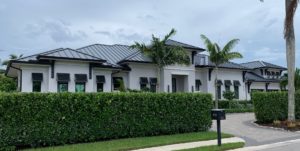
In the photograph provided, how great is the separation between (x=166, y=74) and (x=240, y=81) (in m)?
12.6

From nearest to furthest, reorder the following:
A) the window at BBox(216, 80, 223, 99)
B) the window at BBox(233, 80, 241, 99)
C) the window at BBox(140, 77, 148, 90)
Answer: the window at BBox(140, 77, 148, 90) < the window at BBox(216, 80, 223, 99) < the window at BBox(233, 80, 241, 99)

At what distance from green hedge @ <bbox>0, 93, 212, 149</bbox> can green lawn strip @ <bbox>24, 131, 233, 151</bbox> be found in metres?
0.58

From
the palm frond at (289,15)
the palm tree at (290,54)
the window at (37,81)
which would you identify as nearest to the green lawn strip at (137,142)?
the palm tree at (290,54)

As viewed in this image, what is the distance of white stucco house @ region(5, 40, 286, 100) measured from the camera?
2606 centimetres

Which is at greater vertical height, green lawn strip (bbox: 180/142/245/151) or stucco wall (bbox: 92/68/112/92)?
stucco wall (bbox: 92/68/112/92)

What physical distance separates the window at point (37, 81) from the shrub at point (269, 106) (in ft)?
51.1

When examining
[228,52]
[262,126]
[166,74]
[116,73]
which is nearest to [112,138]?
[262,126]

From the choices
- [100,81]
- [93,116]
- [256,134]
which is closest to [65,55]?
[100,81]

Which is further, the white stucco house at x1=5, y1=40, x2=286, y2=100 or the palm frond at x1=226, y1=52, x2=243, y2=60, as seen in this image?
the palm frond at x1=226, y1=52, x2=243, y2=60

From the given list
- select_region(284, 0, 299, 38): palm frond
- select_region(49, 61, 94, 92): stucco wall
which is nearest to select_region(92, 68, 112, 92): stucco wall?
select_region(49, 61, 94, 92): stucco wall

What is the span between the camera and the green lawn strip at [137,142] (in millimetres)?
13172

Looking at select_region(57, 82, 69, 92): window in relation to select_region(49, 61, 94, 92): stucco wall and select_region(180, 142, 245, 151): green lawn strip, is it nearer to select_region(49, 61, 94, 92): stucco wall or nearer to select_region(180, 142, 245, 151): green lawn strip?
select_region(49, 61, 94, 92): stucco wall

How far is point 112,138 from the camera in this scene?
51.1 ft

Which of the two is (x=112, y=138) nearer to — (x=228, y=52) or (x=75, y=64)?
(x=75, y=64)
